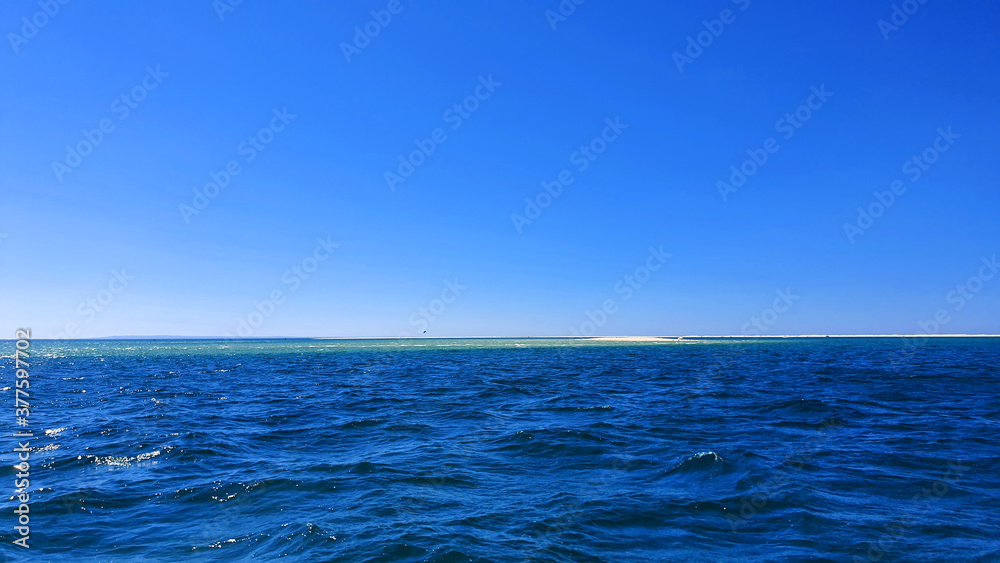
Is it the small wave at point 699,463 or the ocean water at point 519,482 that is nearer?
the ocean water at point 519,482

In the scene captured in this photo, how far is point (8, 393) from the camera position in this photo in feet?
106

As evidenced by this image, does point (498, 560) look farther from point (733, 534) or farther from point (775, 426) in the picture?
point (775, 426)

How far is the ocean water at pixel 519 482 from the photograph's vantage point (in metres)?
8.23

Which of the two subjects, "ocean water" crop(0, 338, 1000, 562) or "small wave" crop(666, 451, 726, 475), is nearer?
"ocean water" crop(0, 338, 1000, 562)

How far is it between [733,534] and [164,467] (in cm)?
1371

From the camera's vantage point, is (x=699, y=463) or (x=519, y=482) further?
(x=699, y=463)

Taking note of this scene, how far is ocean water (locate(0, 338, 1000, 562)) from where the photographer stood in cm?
823

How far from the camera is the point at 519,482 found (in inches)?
459

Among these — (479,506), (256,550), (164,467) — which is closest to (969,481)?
(479,506)

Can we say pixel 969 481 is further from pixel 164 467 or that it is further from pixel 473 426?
pixel 164 467

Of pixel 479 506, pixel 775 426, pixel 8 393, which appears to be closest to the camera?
pixel 479 506

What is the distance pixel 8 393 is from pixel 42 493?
1197 inches

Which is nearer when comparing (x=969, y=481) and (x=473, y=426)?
(x=969, y=481)

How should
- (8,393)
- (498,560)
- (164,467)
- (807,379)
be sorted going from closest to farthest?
(498,560), (164,467), (8,393), (807,379)
